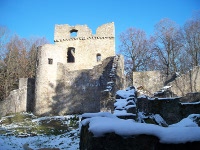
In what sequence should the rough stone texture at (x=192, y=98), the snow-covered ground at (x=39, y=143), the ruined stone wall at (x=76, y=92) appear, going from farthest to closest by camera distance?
the ruined stone wall at (x=76, y=92) < the rough stone texture at (x=192, y=98) < the snow-covered ground at (x=39, y=143)

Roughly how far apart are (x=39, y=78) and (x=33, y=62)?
46.8 ft

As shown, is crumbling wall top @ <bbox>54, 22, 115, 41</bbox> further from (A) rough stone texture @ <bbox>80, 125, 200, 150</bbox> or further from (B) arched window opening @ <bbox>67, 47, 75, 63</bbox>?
(A) rough stone texture @ <bbox>80, 125, 200, 150</bbox>

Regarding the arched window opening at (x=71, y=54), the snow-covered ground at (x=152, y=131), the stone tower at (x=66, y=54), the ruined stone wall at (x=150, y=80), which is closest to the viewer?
the snow-covered ground at (x=152, y=131)

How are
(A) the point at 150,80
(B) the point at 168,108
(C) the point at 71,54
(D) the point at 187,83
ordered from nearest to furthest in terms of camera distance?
(B) the point at 168,108, (D) the point at 187,83, (A) the point at 150,80, (C) the point at 71,54

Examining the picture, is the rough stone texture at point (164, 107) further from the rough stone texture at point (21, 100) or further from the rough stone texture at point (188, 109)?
the rough stone texture at point (21, 100)

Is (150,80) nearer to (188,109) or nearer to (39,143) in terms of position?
(188,109)

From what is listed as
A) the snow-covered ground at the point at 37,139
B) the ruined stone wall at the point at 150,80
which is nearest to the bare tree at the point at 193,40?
the ruined stone wall at the point at 150,80

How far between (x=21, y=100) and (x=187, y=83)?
14.0 m

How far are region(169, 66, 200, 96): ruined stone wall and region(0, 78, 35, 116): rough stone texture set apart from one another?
12.1 metres

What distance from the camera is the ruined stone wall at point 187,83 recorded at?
19281 millimetres

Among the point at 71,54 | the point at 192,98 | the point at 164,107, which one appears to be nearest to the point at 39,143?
the point at 164,107

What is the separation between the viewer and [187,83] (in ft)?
63.8

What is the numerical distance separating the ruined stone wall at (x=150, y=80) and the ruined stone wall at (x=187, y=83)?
245cm

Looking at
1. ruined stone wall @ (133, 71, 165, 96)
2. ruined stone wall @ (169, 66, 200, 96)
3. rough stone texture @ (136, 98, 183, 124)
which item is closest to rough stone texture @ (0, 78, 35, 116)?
ruined stone wall @ (133, 71, 165, 96)
